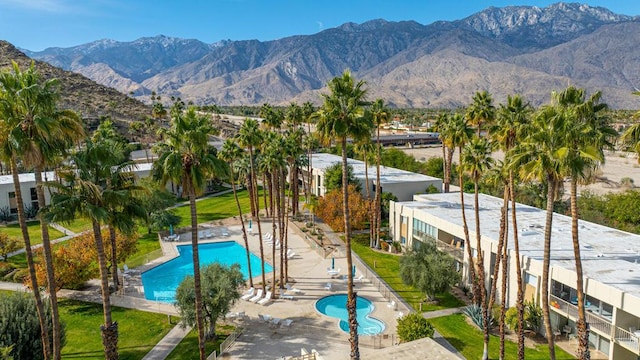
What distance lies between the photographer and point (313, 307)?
34188 millimetres

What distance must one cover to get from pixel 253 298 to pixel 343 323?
314 inches

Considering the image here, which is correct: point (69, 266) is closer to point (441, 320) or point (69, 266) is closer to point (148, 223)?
point (148, 223)

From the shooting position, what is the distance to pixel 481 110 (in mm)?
34562

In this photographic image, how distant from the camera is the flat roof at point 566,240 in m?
26.6

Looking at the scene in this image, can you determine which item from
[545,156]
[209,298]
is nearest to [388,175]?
[209,298]

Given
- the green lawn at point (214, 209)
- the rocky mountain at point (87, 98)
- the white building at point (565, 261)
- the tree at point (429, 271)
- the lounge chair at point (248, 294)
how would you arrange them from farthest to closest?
the rocky mountain at point (87, 98) < the green lawn at point (214, 209) < the lounge chair at point (248, 294) < the tree at point (429, 271) < the white building at point (565, 261)

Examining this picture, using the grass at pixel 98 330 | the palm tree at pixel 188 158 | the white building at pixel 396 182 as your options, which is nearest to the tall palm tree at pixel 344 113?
the palm tree at pixel 188 158

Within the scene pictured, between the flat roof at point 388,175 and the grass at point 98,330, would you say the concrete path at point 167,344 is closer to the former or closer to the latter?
the grass at point 98,330

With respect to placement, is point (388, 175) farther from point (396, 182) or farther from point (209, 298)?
point (209, 298)

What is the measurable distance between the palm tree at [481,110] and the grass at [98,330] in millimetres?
27604

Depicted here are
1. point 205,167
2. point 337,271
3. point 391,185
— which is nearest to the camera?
point 205,167

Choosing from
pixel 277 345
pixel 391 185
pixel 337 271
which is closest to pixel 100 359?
pixel 277 345

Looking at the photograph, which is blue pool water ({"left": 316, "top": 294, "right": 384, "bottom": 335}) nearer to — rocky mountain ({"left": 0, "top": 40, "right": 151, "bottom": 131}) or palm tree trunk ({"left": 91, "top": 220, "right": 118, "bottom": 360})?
palm tree trunk ({"left": 91, "top": 220, "right": 118, "bottom": 360})

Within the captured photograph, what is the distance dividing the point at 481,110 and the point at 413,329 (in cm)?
1805
